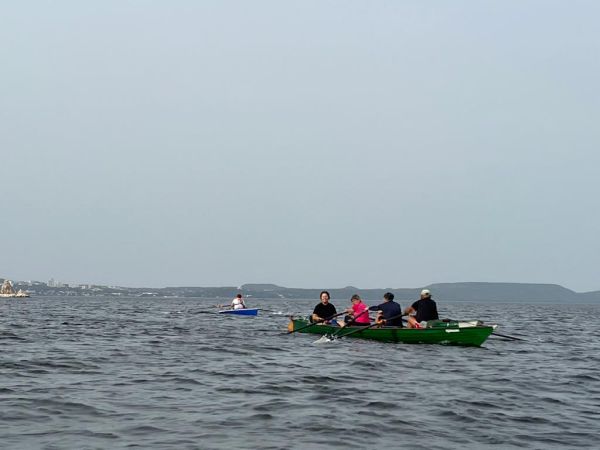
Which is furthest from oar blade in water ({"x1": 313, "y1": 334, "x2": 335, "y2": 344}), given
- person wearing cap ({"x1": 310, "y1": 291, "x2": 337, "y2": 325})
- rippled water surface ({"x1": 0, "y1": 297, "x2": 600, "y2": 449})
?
rippled water surface ({"x1": 0, "y1": 297, "x2": 600, "y2": 449})

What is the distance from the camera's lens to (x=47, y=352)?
22.6 m

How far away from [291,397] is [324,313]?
18396 mm

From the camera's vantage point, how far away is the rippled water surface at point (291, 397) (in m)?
10.8

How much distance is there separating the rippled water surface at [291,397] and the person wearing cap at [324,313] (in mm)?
6134

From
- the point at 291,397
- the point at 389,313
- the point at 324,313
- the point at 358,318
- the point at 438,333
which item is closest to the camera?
the point at 291,397

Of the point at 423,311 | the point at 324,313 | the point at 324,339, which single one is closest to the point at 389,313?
the point at 423,311

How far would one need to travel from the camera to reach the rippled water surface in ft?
35.6

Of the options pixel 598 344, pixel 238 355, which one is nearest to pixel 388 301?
pixel 238 355

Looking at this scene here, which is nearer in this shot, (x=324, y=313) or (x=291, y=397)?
(x=291, y=397)

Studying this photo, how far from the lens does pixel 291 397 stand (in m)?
14.5

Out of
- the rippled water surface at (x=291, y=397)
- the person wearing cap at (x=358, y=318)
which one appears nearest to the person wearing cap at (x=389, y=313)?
the person wearing cap at (x=358, y=318)

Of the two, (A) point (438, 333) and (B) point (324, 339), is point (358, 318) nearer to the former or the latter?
(B) point (324, 339)

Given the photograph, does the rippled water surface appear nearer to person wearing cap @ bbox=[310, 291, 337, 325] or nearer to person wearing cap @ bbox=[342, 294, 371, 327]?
person wearing cap @ bbox=[342, 294, 371, 327]

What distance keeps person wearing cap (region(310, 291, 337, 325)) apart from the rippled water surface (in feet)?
20.1
